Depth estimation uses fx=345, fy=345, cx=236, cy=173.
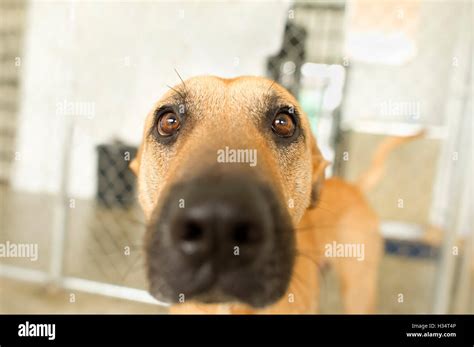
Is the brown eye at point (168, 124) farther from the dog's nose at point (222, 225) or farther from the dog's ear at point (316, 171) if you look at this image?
the dog's ear at point (316, 171)

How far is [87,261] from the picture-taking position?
1886mm

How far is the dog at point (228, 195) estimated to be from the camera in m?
0.64

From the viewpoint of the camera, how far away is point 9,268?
187 centimetres

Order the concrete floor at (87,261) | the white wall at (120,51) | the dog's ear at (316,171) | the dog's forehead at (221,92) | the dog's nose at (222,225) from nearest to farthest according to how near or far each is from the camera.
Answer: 1. the dog's nose at (222,225)
2. the dog's forehead at (221,92)
3. the dog's ear at (316,171)
4. the white wall at (120,51)
5. the concrete floor at (87,261)

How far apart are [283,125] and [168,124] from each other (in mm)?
314

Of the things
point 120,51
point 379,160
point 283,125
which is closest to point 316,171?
point 283,125

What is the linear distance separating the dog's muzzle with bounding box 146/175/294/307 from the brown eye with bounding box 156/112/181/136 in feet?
0.87

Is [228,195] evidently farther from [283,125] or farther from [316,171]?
[316,171]

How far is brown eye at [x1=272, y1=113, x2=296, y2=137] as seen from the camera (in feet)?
3.07

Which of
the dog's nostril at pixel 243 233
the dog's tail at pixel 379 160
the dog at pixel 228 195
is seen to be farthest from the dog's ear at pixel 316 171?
the dog's tail at pixel 379 160

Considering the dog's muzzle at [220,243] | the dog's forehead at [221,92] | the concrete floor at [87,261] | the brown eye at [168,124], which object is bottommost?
the concrete floor at [87,261]

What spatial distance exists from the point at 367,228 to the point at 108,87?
4.73 feet

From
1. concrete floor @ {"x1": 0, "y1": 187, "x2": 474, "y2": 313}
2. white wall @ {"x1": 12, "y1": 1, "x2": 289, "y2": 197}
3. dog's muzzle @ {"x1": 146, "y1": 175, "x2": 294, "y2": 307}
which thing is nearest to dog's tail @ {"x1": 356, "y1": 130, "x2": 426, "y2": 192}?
concrete floor @ {"x1": 0, "y1": 187, "x2": 474, "y2": 313}

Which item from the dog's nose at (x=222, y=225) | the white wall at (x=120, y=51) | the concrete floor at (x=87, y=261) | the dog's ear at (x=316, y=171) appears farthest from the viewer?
the concrete floor at (x=87, y=261)
